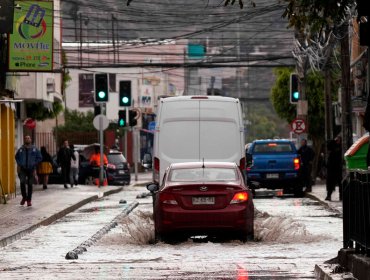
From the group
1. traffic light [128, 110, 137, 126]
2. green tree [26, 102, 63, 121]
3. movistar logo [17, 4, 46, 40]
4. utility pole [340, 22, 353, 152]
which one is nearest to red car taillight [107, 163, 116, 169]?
traffic light [128, 110, 137, 126]

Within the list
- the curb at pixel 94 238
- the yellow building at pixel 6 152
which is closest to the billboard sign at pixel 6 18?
the curb at pixel 94 238

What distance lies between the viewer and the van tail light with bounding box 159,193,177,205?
2167 cm

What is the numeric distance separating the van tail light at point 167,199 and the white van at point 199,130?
6.76 metres

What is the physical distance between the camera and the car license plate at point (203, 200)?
21578 mm

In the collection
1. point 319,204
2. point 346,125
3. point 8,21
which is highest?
point 8,21

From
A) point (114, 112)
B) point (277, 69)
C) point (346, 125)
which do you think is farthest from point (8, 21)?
point (114, 112)

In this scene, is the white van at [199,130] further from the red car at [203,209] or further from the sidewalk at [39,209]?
the red car at [203,209]

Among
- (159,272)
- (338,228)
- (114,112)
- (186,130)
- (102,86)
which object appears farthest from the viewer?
(114,112)

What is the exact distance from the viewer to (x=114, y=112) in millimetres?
100375

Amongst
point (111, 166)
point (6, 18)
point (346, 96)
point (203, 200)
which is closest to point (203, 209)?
point (203, 200)

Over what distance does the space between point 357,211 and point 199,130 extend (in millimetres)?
14766

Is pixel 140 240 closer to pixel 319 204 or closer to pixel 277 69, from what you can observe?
pixel 319 204

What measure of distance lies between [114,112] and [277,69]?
1201 inches

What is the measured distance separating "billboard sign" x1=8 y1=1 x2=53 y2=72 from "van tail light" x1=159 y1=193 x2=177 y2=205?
48.7ft
